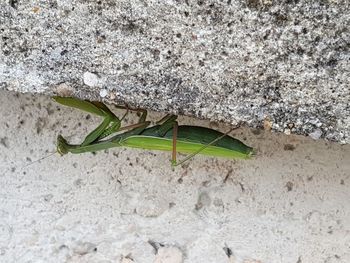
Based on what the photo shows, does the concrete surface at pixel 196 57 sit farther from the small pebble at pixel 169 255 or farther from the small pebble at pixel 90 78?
the small pebble at pixel 169 255

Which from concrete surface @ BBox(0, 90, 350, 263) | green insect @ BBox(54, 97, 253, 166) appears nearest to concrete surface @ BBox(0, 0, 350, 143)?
green insect @ BBox(54, 97, 253, 166)

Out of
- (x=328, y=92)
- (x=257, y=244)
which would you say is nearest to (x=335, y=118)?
(x=328, y=92)

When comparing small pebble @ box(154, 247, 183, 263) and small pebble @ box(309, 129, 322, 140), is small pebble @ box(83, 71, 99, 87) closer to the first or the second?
small pebble @ box(309, 129, 322, 140)

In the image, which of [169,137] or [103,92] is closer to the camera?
[103,92]

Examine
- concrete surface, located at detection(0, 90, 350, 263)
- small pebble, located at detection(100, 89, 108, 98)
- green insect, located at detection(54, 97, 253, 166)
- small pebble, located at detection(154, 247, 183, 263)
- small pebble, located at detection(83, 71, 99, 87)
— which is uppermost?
small pebble, located at detection(83, 71, 99, 87)

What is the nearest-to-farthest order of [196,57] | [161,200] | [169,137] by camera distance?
1. [196,57]
2. [169,137]
3. [161,200]

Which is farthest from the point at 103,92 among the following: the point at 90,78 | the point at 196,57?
the point at 196,57

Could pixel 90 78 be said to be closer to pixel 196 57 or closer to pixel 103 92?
pixel 103 92

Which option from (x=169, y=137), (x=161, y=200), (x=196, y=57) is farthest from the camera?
(x=161, y=200)
